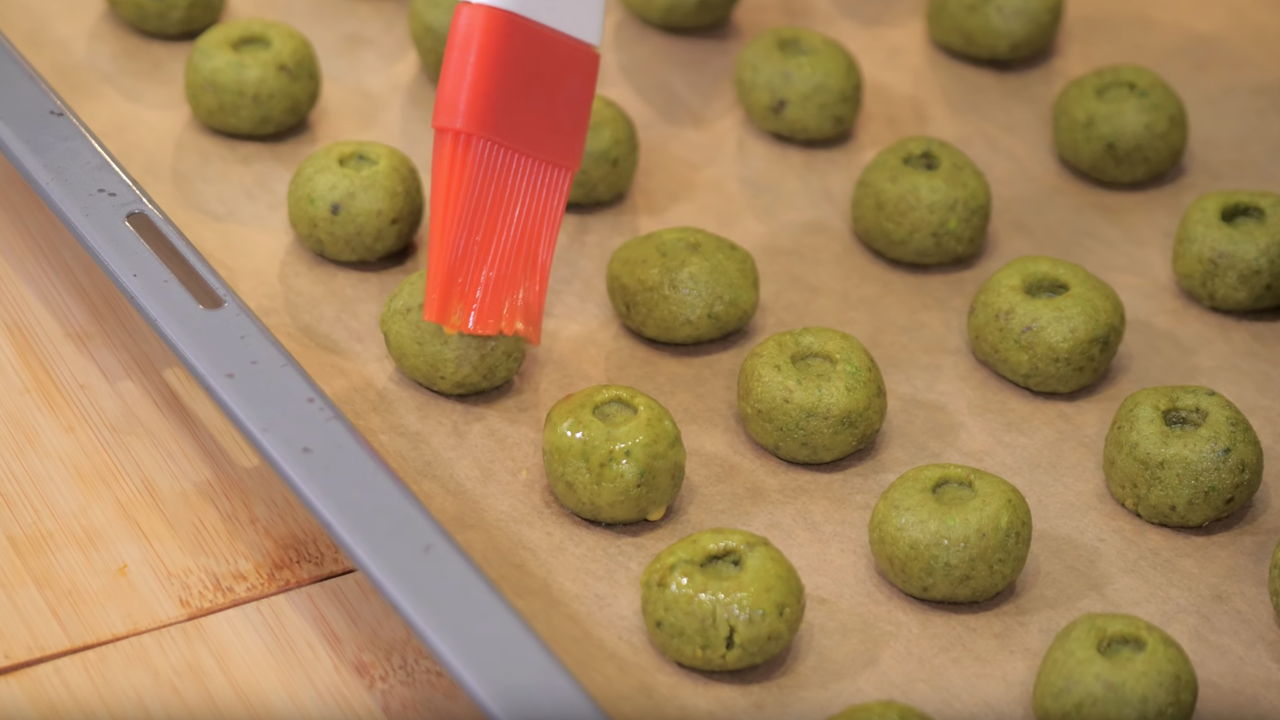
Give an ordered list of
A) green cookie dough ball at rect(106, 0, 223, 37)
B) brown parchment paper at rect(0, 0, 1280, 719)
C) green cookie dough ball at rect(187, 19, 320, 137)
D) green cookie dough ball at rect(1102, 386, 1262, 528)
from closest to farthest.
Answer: brown parchment paper at rect(0, 0, 1280, 719)
green cookie dough ball at rect(1102, 386, 1262, 528)
green cookie dough ball at rect(187, 19, 320, 137)
green cookie dough ball at rect(106, 0, 223, 37)

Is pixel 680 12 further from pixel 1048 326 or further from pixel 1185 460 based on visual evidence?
pixel 1185 460

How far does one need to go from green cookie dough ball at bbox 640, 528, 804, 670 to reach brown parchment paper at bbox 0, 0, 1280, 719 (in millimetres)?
55

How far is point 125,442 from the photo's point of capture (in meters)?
2.23

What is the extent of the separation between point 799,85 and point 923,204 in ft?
1.45

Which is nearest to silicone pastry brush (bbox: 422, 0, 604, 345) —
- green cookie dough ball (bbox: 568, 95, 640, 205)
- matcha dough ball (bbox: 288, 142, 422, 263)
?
matcha dough ball (bbox: 288, 142, 422, 263)

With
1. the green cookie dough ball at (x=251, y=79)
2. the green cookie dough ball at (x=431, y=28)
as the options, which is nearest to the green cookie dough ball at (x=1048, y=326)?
the green cookie dough ball at (x=431, y=28)

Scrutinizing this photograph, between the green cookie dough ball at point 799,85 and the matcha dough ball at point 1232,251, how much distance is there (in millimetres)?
750

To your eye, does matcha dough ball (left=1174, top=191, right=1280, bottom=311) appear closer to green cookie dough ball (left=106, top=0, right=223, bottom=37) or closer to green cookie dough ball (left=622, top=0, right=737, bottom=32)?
green cookie dough ball (left=622, top=0, right=737, bottom=32)

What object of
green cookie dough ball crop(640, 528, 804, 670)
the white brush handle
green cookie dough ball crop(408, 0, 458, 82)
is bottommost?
A: green cookie dough ball crop(640, 528, 804, 670)

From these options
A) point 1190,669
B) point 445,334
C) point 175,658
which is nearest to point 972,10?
point 445,334

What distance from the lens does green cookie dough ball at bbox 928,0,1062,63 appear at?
10.6ft

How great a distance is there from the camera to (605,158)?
2812mm

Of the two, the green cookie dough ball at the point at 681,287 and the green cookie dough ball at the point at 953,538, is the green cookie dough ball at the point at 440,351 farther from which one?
the green cookie dough ball at the point at 953,538

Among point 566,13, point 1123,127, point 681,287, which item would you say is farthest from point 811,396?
point 1123,127
